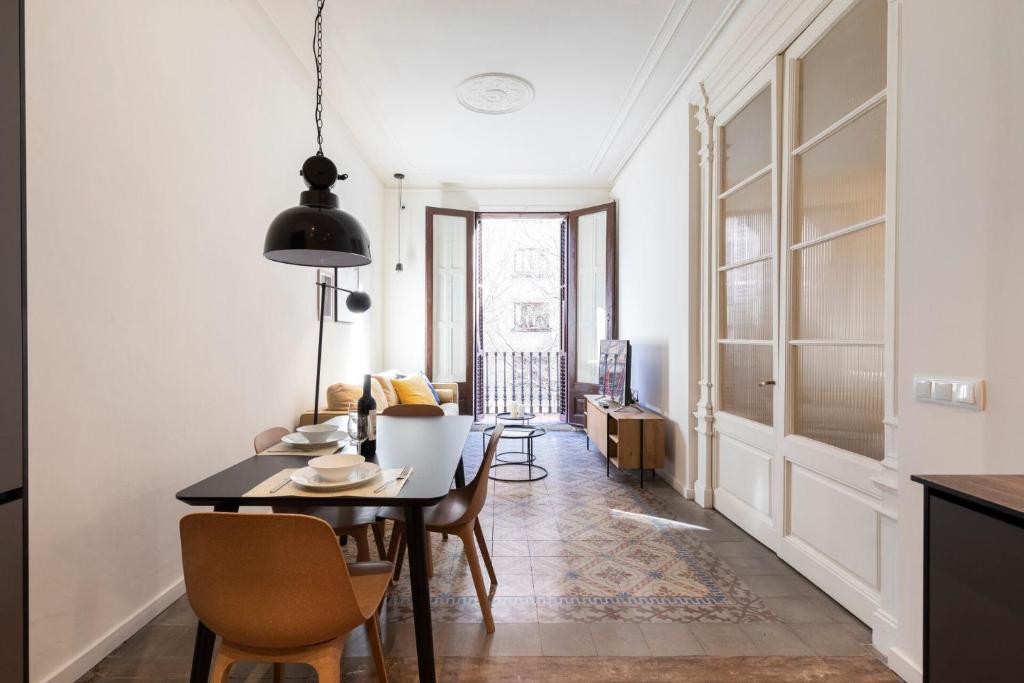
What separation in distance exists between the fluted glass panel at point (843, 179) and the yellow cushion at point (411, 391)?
146 inches

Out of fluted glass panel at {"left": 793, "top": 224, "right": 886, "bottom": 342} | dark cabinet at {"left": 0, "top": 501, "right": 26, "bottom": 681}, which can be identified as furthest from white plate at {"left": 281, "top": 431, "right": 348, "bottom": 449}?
fluted glass panel at {"left": 793, "top": 224, "right": 886, "bottom": 342}

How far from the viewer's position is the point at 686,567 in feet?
8.63

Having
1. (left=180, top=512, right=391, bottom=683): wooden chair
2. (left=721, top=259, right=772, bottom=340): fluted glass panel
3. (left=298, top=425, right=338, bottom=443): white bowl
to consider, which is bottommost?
(left=180, top=512, right=391, bottom=683): wooden chair

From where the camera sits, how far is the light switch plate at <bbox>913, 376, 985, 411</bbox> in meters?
1.48

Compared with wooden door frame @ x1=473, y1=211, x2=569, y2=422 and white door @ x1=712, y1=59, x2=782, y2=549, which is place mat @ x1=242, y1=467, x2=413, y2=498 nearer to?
white door @ x1=712, y1=59, x2=782, y2=549

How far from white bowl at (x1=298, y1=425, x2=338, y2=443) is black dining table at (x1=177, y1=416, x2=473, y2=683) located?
0.49 feet

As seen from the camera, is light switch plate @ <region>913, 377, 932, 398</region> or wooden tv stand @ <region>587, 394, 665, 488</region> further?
wooden tv stand @ <region>587, 394, 665, 488</region>

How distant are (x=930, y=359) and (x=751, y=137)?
1.95m

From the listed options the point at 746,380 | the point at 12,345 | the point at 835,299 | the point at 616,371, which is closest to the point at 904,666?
the point at 835,299

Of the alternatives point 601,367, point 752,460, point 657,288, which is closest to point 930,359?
point 752,460

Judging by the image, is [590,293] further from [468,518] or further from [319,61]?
[468,518]

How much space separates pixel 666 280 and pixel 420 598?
3.37 m

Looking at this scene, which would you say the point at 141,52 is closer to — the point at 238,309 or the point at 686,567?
the point at 238,309

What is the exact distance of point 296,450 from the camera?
6.99 ft
